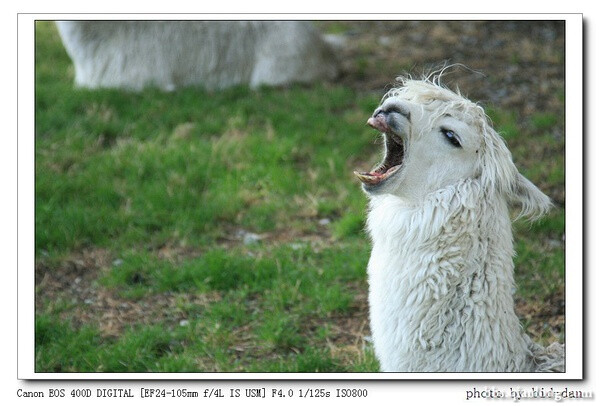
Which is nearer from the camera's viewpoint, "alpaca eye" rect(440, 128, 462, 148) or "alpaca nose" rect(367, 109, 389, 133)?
"alpaca nose" rect(367, 109, 389, 133)

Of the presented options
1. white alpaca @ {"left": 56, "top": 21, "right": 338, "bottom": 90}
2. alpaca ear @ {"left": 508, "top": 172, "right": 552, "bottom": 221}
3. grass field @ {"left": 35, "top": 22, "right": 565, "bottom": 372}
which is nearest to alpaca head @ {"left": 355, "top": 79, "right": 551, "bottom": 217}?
alpaca ear @ {"left": 508, "top": 172, "right": 552, "bottom": 221}

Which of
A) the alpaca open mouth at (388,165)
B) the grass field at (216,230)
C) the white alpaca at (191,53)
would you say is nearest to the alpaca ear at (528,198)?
the alpaca open mouth at (388,165)

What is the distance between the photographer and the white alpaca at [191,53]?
9.10 metres

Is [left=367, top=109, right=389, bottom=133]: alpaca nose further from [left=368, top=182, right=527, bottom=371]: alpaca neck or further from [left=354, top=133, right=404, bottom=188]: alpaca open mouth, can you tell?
[left=368, top=182, right=527, bottom=371]: alpaca neck

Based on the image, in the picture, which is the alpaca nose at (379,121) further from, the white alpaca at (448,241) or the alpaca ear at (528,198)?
the alpaca ear at (528,198)

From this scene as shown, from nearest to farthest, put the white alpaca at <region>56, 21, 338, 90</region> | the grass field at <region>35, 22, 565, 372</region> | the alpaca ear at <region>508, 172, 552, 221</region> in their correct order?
the alpaca ear at <region>508, 172, 552, 221</region>, the grass field at <region>35, 22, 565, 372</region>, the white alpaca at <region>56, 21, 338, 90</region>

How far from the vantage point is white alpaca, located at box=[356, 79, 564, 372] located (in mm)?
3789

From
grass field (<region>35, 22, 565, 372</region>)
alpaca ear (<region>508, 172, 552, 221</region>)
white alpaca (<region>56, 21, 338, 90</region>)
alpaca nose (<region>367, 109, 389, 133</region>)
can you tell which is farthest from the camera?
white alpaca (<region>56, 21, 338, 90</region>)

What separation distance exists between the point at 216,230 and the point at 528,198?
3328 mm

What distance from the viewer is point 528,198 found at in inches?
152

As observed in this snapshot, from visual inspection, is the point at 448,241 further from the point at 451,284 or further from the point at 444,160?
the point at 444,160

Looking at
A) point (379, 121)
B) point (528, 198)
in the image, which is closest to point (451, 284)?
point (528, 198)

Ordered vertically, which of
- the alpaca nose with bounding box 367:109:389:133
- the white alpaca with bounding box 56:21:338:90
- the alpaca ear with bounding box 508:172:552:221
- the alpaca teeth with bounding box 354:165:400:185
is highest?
the white alpaca with bounding box 56:21:338:90
